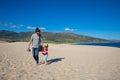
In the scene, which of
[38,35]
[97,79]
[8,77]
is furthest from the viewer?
[38,35]

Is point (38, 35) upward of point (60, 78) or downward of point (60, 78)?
upward

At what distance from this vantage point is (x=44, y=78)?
220 inches

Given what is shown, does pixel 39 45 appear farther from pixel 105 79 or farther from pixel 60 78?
pixel 105 79

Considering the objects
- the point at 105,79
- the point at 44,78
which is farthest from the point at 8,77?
the point at 105,79

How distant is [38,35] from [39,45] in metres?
0.59

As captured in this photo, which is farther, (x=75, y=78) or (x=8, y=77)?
(x=75, y=78)

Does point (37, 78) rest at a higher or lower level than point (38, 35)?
lower

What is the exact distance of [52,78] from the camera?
5.62 m

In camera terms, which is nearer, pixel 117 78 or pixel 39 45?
pixel 117 78

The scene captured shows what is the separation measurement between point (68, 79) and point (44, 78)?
98 centimetres

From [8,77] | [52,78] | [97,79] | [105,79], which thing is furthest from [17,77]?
[105,79]

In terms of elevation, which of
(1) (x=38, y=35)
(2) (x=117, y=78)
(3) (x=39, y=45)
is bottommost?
(2) (x=117, y=78)

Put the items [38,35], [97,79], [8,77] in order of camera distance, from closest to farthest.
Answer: [8,77] < [97,79] < [38,35]

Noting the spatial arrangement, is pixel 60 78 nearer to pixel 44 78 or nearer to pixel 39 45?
pixel 44 78
